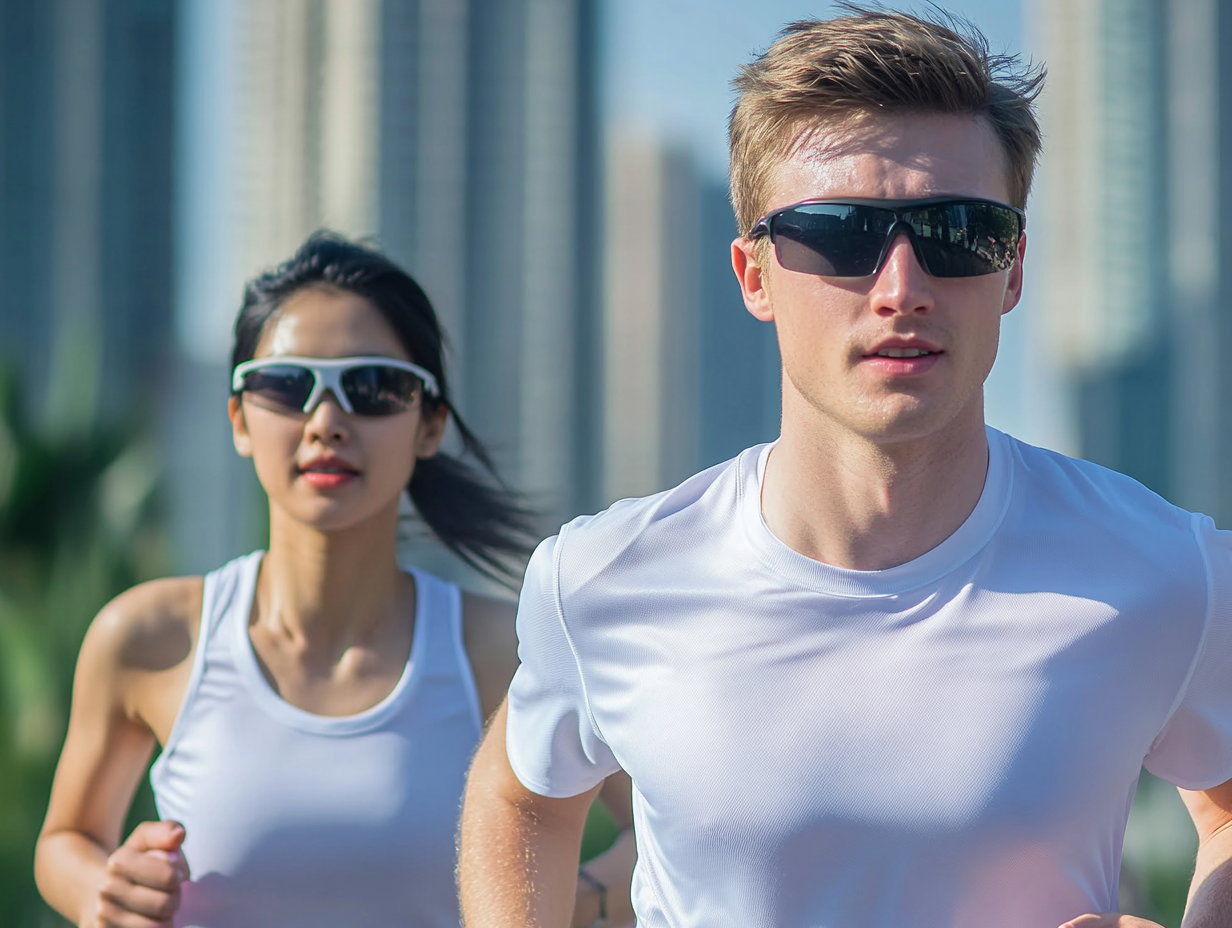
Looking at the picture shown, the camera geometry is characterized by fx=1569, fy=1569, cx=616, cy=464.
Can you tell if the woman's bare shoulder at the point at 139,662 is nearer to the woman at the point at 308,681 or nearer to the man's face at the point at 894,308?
the woman at the point at 308,681

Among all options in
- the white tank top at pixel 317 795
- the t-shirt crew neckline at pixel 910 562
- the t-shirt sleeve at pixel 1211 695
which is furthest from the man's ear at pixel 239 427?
the t-shirt sleeve at pixel 1211 695

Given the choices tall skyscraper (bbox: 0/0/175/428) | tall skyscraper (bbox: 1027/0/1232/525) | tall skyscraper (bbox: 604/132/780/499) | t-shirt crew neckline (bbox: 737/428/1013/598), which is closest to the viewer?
t-shirt crew neckline (bbox: 737/428/1013/598)

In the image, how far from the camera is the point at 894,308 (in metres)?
1.97

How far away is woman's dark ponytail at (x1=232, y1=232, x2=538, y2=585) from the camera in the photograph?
353 centimetres

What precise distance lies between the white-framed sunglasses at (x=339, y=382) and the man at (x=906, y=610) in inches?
53.0

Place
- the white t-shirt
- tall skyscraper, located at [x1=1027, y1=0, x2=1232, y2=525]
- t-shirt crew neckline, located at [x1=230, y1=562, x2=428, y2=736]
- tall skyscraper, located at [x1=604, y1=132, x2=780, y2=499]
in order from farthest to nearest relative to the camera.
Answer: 1. tall skyscraper, located at [x1=604, y1=132, x2=780, y2=499]
2. tall skyscraper, located at [x1=1027, y1=0, x2=1232, y2=525]
3. t-shirt crew neckline, located at [x1=230, y1=562, x2=428, y2=736]
4. the white t-shirt

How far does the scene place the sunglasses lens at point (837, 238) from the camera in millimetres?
1991

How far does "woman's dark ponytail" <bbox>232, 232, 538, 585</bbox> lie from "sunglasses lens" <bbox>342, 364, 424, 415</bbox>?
0.33ft

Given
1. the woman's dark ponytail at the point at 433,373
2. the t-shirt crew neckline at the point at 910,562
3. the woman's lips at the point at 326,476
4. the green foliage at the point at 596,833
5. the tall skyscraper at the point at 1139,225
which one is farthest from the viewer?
the tall skyscraper at the point at 1139,225

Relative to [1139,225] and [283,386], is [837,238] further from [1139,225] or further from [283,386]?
[1139,225]

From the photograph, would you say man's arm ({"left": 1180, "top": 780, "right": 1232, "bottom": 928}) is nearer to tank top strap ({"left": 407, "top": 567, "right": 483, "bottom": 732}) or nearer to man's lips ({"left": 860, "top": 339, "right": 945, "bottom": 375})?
man's lips ({"left": 860, "top": 339, "right": 945, "bottom": 375})

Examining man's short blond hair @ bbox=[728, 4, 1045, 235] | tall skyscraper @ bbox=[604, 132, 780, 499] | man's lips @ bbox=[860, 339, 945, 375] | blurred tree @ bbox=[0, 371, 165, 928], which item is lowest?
tall skyscraper @ bbox=[604, 132, 780, 499]

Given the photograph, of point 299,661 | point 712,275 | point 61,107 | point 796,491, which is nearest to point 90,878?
point 299,661

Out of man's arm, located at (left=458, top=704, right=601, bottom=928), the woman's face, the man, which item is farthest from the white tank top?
the man
